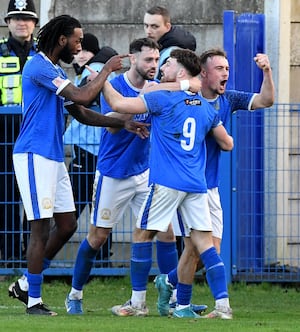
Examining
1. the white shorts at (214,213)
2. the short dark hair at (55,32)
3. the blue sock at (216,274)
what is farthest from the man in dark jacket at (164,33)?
the blue sock at (216,274)

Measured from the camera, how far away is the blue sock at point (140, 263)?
9750mm

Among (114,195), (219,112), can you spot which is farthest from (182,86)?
(114,195)

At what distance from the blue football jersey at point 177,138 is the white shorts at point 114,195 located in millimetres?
901

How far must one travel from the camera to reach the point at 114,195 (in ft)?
34.0

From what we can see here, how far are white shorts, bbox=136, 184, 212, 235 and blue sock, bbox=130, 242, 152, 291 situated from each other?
9.4 inches

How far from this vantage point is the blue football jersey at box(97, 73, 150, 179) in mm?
10273

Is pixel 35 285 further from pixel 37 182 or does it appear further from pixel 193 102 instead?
pixel 193 102

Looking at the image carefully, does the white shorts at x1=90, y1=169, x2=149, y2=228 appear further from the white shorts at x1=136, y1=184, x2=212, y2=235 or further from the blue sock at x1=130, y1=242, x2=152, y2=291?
the white shorts at x1=136, y1=184, x2=212, y2=235

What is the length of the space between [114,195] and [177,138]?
1.13 metres

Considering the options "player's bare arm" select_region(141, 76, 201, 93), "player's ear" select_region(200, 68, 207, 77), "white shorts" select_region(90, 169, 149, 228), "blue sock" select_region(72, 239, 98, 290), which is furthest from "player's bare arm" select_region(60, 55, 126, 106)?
"blue sock" select_region(72, 239, 98, 290)

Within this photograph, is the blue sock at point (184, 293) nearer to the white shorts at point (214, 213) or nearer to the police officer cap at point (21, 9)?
the white shorts at point (214, 213)

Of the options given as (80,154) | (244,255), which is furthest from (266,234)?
(80,154)

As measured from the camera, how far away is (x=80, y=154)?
12977 millimetres

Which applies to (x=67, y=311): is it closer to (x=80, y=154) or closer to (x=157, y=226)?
(x=157, y=226)
